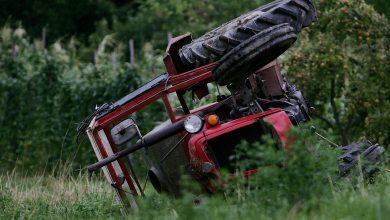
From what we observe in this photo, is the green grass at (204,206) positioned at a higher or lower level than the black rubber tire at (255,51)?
lower

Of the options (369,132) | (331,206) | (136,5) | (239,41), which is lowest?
(369,132)

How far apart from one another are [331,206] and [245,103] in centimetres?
351

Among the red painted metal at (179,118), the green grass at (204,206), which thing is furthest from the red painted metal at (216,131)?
the green grass at (204,206)

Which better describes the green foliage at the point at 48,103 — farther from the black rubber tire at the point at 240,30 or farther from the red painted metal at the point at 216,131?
the red painted metal at the point at 216,131

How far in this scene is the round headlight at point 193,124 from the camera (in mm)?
9156

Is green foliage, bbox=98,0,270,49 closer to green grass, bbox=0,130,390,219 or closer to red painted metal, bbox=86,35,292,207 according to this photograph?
red painted metal, bbox=86,35,292,207

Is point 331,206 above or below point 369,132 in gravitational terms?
above

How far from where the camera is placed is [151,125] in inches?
758

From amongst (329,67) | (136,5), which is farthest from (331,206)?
(136,5)

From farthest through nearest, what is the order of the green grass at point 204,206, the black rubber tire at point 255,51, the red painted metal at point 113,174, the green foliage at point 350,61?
the green foliage at point 350,61
the red painted metal at point 113,174
the black rubber tire at point 255,51
the green grass at point 204,206

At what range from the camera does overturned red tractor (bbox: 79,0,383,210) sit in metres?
9.17

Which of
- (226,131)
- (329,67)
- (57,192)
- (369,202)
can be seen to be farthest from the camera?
(329,67)

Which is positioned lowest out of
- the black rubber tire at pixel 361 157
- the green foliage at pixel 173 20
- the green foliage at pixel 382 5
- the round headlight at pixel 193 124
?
the black rubber tire at pixel 361 157

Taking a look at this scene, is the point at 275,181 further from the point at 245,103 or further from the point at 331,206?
the point at 245,103
